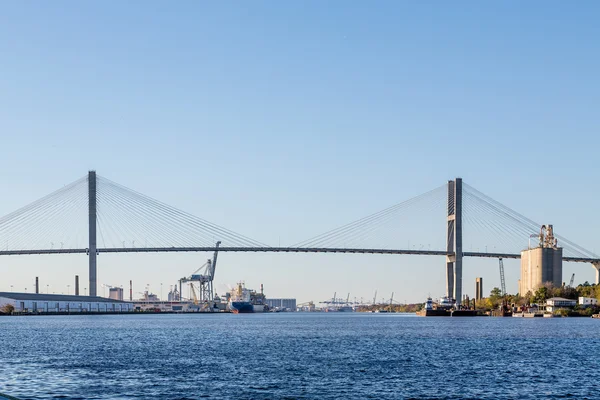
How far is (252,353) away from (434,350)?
1434cm

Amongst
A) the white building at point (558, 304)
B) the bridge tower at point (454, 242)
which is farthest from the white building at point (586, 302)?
the bridge tower at point (454, 242)

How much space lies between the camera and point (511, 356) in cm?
6431

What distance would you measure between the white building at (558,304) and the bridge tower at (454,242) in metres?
27.6

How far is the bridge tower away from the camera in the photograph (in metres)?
166

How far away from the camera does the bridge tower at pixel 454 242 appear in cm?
16588

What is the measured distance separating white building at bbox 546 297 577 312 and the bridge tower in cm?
2761

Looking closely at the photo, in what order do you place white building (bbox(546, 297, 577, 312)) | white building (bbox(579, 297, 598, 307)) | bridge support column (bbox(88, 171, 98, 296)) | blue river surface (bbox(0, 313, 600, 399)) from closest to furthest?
blue river surface (bbox(0, 313, 600, 399)) → bridge support column (bbox(88, 171, 98, 296)) → white building (bbox(546, 297, 577, 312)) → white building (bbox(579, 297, 598, 307))

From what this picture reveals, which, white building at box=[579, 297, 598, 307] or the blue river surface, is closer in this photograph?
the blue river surface

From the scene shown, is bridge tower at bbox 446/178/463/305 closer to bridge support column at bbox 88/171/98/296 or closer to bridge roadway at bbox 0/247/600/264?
bridge roadway at bbox 0/247/600/264

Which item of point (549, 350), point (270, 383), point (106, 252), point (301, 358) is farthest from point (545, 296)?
point (270, 383)

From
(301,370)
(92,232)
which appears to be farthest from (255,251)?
(301,370)

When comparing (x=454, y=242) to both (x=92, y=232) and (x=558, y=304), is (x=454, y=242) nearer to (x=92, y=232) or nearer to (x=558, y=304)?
(x=558, y=304)

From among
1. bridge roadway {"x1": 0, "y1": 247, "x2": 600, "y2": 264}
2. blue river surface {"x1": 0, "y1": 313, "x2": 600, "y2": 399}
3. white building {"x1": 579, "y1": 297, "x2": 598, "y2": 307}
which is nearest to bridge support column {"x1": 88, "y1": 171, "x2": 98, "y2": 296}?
bridge roadway {"x1": 0, "y1": 247, "x2": 600, "y2": 264}

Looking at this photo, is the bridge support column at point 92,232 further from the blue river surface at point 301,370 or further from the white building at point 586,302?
the white building at point 586,302
